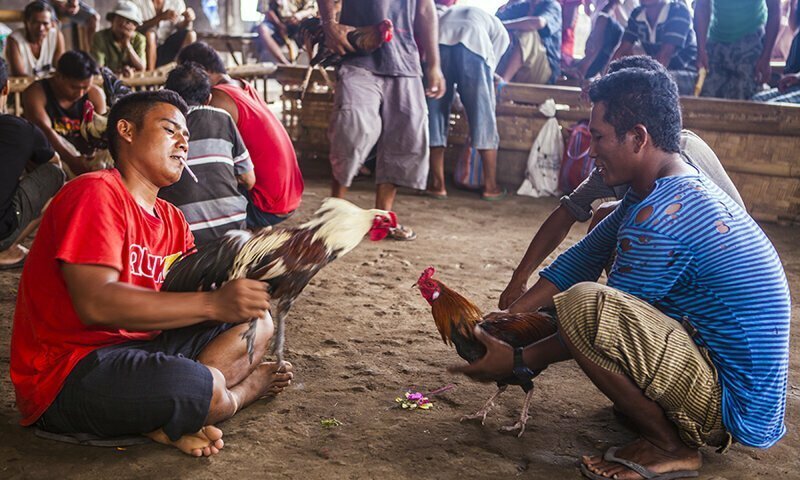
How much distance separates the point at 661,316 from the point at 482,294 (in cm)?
201

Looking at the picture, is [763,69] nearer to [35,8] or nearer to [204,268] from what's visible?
[204,268]

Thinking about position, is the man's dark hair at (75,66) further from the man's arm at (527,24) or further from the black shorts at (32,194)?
the man's arm at (527,24)

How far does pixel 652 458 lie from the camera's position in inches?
93.1

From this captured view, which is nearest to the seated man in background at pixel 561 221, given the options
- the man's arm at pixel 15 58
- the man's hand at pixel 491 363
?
the man's hand at pixel 491 363

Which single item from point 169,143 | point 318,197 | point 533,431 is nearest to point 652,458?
point 533,431

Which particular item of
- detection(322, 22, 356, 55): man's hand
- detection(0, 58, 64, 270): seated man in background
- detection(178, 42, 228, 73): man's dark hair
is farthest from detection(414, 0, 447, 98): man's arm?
detection(0, 58, 64, 270): seated man in background

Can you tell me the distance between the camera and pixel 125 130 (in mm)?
2424

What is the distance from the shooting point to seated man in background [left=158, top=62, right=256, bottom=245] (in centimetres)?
343

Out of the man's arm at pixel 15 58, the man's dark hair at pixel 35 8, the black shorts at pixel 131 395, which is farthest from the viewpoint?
the man's dark hair at pixel 35 8

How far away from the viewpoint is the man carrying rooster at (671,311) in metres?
2.20

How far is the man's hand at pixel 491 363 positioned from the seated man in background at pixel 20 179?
2.87m

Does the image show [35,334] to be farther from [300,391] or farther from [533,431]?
[533,431]

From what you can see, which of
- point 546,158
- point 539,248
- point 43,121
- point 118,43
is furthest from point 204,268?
point 118,43

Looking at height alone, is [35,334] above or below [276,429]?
above
